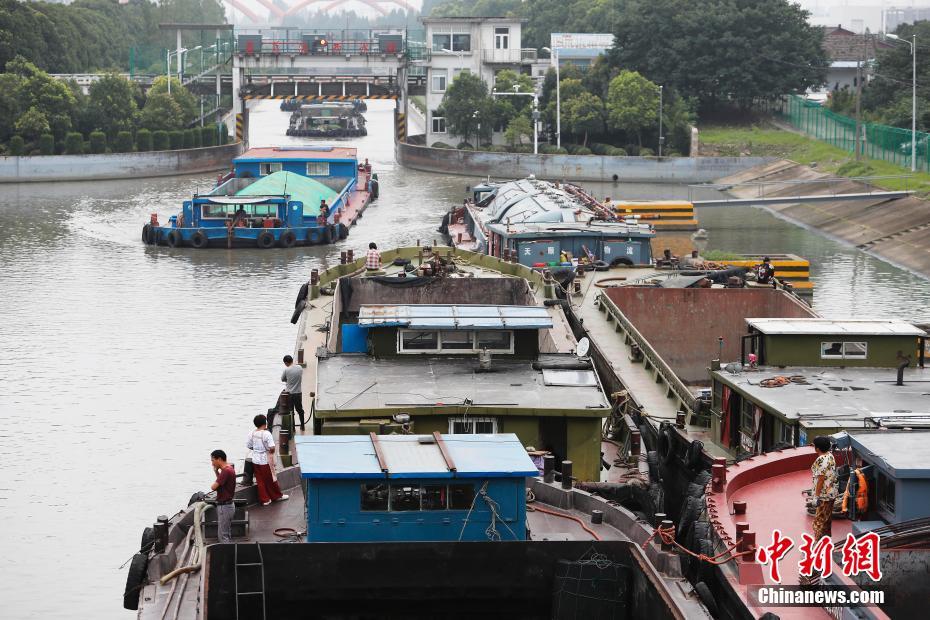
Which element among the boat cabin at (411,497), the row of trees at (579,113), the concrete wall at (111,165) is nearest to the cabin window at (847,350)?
the boat cabin at (411,497)

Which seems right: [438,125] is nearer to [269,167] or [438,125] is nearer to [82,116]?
[82,116]

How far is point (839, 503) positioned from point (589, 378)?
18.2 ft

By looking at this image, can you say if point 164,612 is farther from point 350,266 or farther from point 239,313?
point 239,313

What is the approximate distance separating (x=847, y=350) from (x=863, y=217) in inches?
1455

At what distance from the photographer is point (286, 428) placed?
779 inches

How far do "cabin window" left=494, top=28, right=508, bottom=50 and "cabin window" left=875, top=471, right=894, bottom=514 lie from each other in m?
78.2

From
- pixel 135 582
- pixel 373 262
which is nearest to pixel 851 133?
pixel 373 262

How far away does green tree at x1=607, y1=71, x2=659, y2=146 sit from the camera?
82000 millimetres

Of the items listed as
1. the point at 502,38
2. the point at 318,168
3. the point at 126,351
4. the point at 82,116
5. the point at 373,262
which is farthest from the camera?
the point at 502,38

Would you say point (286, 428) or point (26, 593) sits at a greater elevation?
point (286, 428)

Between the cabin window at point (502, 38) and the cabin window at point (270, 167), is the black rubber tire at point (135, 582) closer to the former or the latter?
the cabin window at point (270, 167)

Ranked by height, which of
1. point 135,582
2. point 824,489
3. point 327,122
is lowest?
point 135,582

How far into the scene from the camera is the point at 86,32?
368 feet

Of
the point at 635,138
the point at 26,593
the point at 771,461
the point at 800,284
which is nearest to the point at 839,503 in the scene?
the point at 771,461
